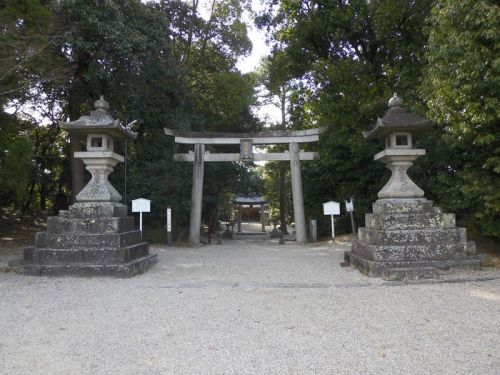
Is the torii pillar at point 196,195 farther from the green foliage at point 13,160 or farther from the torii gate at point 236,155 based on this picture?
the green foliage at point 13,160

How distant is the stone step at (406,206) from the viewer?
6359 millimetres

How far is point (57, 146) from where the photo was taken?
1698 cm

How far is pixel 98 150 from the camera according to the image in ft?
23.1

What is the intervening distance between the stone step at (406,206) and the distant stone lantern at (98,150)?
4972 millimetres

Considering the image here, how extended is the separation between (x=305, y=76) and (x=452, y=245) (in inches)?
353

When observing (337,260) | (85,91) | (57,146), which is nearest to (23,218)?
(57,146)

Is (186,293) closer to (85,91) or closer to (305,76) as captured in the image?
(85,91)

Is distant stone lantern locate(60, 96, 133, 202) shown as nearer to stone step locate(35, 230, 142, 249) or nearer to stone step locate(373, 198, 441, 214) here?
stone step locate(35, 230, 142, 249)

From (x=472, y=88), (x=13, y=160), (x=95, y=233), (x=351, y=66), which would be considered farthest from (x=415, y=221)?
(x=13, y=160)

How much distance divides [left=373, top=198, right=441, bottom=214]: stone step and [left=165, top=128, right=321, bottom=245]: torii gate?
677 centimetres

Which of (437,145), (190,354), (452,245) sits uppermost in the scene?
(437,145)

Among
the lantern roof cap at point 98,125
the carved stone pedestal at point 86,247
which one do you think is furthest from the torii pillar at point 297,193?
the carved stone pedestal at point 86,247

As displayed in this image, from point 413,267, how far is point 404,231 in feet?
2.10

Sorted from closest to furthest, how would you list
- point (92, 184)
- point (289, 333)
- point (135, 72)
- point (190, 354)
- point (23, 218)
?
1. point (190, 354)
2. point (289, 333)
3. point (92, 184)
4. point (135, 72)
5. point (23, 218)
